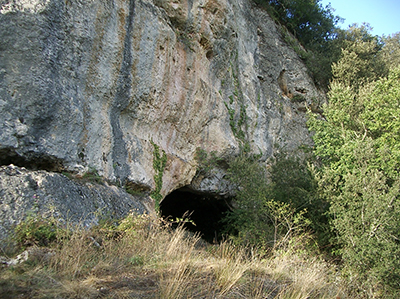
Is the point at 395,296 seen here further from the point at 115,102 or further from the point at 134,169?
the point at 115,102

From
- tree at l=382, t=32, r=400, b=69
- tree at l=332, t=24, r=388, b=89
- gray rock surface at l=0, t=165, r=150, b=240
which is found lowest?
gray rock surface at l=0, t=165, r=150, b=240

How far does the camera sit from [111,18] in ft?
23.9

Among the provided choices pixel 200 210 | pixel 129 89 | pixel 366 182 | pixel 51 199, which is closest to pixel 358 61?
pixel 366 182

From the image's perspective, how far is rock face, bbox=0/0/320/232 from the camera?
5512 mm

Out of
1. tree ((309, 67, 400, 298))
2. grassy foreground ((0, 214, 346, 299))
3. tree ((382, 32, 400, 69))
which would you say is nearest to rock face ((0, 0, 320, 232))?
grassy foreground ((0, 214, 346, 299))

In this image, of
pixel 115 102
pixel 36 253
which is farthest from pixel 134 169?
pixel 36 253

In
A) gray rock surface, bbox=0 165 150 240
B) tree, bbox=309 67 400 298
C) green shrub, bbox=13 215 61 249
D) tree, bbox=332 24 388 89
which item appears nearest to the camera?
green shrub, bbox=13 215 61 249

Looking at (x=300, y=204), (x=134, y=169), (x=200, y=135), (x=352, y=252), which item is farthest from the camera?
(x=300, y=204)

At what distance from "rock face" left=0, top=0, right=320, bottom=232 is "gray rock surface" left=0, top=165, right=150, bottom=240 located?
50 cm

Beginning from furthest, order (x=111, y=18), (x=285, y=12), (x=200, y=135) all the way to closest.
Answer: (x=285, y=12) < (x=200, y=135) < (x=111, y=18)

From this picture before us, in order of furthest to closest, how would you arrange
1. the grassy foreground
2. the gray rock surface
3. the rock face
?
the rock face, the gray rock surface, the grassy foreground

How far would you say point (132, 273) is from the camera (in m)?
4.12

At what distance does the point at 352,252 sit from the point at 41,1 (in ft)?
31.0

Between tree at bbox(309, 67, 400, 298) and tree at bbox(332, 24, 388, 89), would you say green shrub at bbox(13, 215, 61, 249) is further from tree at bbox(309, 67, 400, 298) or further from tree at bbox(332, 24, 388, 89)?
Result: tree at bbox(332, 24, 388, 89)
